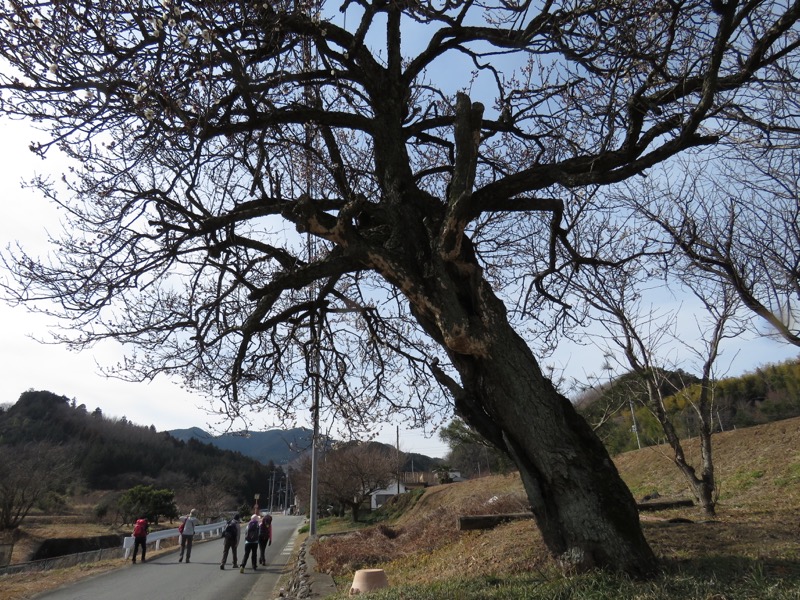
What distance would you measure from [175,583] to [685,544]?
11.7 m

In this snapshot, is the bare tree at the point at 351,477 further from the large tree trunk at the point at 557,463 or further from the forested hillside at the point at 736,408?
the large tree trunk at the point at 557,463

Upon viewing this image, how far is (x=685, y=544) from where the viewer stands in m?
6.43

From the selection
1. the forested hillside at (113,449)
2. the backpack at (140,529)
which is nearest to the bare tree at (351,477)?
the backpack at (140,529)

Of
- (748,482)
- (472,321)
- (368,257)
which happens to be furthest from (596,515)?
(748,482)

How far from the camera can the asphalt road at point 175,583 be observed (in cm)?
1159

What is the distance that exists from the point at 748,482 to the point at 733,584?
13.8 metres

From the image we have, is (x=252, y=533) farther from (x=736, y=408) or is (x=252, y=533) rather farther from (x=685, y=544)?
(x=736, y=408)

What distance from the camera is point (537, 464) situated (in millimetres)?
5297

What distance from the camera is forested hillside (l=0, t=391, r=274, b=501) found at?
74.6 metres

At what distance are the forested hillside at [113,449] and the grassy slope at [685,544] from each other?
58794 millimetres

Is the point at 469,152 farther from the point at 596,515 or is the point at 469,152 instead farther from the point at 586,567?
the point at 586,567

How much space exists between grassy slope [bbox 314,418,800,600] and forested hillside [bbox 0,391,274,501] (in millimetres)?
58794

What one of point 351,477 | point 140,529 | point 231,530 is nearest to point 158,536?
point 140,529

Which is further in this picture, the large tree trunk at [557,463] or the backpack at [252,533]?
the backpack at [252,533]
